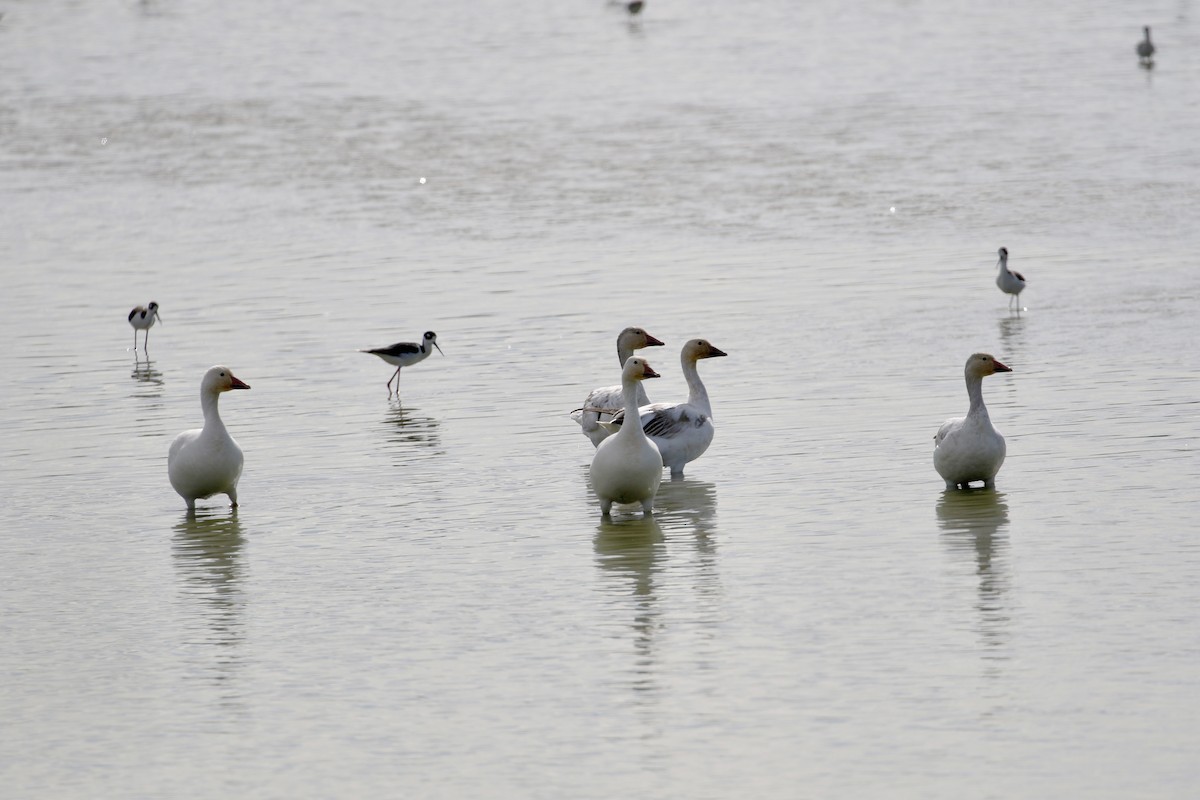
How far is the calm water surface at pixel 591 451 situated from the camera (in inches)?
329

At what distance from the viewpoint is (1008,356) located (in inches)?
687

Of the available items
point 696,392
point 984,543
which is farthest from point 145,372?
point 984,543

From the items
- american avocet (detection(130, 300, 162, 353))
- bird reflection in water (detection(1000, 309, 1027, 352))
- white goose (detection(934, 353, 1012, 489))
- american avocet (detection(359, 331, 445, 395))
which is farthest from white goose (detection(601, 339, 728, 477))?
american avocet (detection(130, 300, 162, 353))

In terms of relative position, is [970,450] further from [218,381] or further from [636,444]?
[218,381]

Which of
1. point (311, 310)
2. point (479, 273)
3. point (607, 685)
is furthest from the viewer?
point (479, 273)

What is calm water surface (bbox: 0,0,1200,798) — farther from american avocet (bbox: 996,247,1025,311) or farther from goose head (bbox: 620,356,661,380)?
goose head (bbox: 620,356,661,380)

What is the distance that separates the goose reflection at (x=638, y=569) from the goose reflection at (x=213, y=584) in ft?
6.53

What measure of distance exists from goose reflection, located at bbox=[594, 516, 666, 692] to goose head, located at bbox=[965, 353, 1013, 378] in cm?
238

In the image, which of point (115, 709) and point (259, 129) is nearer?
point (115, 709)

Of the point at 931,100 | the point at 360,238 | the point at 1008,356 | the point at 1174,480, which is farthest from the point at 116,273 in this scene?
the point at 931,100

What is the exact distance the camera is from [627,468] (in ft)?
39.8

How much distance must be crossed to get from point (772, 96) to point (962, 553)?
27.6 meters

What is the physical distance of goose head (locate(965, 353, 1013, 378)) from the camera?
12977mm

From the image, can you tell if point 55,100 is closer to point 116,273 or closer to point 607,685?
point 116,273
